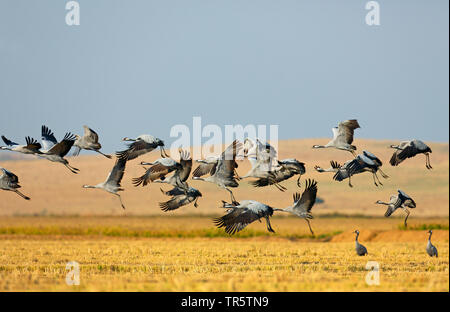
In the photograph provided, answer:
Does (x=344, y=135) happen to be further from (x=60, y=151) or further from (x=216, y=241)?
(x=216, y=241)

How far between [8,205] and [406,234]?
52.6 metres

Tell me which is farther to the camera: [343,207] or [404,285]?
[343,207]

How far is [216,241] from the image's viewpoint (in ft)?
119

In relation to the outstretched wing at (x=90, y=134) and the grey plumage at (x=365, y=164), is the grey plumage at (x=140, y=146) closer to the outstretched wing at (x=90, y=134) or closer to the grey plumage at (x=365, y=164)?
the outstretched wing at (x=90, y=134)

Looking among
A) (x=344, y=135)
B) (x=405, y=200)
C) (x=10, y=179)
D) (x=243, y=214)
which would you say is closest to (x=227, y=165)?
(x=243, y=214)

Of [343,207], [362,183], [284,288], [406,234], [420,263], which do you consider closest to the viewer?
[284,288]

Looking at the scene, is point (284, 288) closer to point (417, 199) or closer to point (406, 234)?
point (406, 234)

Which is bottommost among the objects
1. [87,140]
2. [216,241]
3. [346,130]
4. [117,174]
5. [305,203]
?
[216,241]

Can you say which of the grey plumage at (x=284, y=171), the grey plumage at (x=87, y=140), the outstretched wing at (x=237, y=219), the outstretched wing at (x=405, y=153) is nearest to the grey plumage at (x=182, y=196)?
the outstretched wing at (x=237, y=219)

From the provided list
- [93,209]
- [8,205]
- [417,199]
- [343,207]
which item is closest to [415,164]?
[417,199]

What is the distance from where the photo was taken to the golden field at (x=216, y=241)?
55.7ft

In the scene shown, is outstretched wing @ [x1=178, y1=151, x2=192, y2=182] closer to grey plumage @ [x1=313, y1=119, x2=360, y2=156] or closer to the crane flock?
the crane flock

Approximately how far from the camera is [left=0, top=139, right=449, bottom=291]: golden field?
17.0 metres

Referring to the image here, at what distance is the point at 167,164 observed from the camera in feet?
55.5
